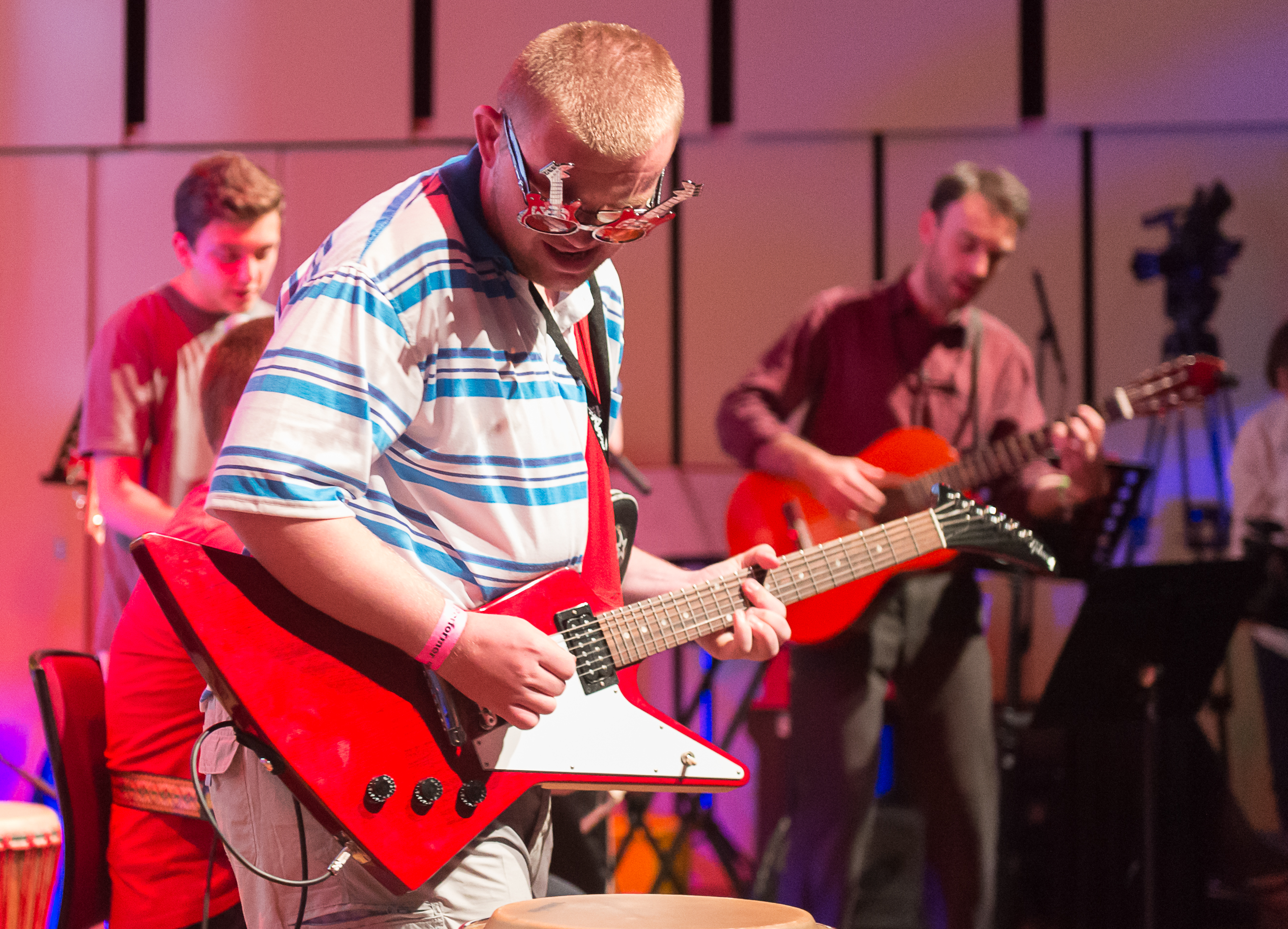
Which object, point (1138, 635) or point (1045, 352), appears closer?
point (1138, 635)

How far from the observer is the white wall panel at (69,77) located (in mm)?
4836

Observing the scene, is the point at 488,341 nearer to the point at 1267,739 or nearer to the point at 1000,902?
the point at 1000,902

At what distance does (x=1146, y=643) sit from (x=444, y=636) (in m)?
2.29

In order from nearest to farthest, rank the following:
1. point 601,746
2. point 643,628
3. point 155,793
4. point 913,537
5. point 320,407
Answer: point 320,407 → point 601,746 → point 643,628 → point 155,793 → point 913,537

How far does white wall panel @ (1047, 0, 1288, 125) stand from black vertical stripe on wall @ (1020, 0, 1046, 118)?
0.11 feet

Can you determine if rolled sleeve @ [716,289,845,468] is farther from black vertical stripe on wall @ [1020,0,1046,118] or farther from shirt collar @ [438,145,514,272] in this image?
shirt collar @ [438,145,514,272]

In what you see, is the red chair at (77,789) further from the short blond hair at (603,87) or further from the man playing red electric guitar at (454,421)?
the short blond hair at (603,87)

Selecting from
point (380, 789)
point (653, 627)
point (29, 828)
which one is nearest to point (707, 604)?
point (653, 627)

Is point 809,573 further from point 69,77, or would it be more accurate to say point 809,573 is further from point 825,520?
point 69,77

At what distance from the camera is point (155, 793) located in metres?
1.83

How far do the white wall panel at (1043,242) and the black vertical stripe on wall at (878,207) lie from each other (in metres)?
0.13

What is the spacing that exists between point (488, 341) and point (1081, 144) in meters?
3.94

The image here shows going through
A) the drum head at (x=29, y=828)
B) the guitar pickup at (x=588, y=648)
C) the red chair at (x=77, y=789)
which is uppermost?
the guitar pickup at (x=588, y=648)

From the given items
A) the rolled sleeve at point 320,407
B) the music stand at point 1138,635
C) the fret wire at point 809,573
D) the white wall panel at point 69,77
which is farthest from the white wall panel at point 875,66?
the rolled sleeve at point 320,407
